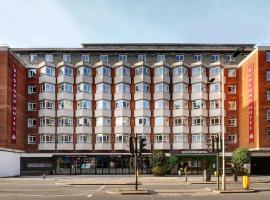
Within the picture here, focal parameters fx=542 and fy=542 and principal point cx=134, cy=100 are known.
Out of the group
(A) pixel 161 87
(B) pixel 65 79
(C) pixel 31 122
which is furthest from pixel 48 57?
(A) pixel 161 87

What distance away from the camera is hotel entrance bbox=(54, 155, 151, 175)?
282ft

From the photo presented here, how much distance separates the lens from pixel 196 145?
87500 mm

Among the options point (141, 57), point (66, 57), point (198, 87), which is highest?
point (141, 57)

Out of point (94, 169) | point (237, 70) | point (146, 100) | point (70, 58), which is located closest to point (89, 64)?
point (70, 58)

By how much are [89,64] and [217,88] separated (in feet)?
69.7

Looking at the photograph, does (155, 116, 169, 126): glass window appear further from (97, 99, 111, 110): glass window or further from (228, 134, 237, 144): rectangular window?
(228, 134, 237, 144): rectangular window

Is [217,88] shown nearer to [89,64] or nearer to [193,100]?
[193,100]

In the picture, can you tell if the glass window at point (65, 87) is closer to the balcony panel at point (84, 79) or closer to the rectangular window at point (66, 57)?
the balcony panel at point (84, 79)

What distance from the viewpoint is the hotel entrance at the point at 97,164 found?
85.9 metres

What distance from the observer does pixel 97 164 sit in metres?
87.1

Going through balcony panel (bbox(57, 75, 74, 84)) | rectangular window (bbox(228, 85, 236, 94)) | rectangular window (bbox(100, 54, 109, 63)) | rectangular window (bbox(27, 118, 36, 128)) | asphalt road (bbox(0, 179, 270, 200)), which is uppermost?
rectangular window (bbox(100, 54, 109, 63))

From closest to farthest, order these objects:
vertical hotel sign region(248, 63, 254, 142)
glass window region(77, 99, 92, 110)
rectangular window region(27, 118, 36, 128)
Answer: vertical hotel sign region(248, 63, 254, 142) → rectangular window region(27, 118, 36, 128) → glass window region(77, 99, 92, 110)

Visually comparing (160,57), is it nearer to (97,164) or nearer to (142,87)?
(142,87)

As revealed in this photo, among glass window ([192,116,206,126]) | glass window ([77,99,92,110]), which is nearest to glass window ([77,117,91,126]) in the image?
→ glass window ([77,99,92,110])
